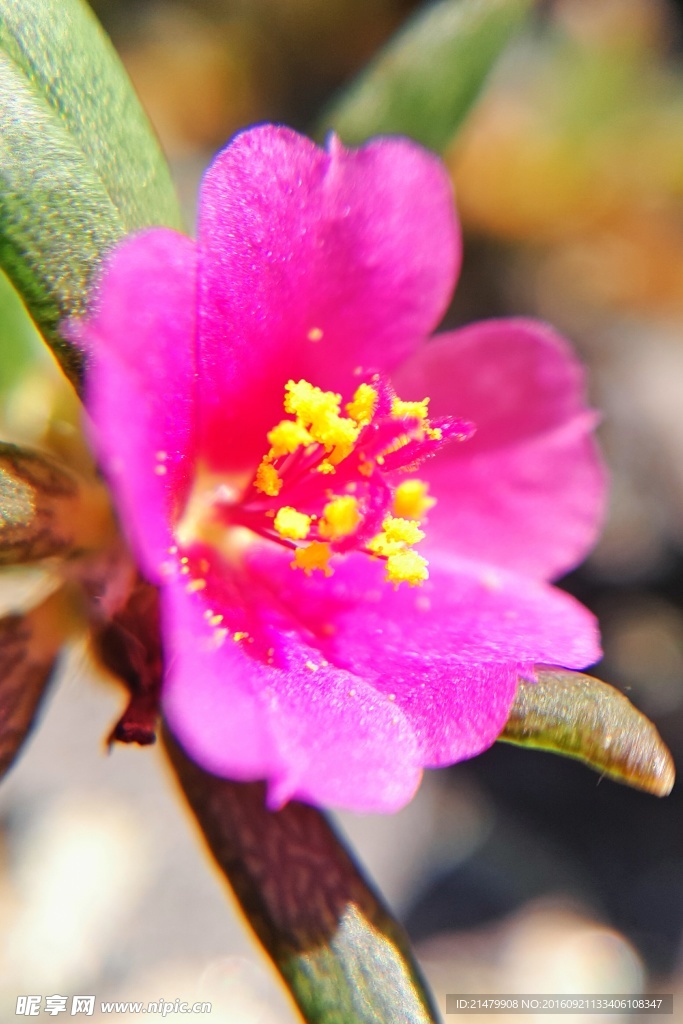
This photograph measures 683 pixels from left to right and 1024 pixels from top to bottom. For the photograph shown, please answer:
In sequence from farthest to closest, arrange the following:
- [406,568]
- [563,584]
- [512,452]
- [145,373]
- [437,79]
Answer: [563,584] → [437,79] → [512,452] → [406,568] → [145,373]

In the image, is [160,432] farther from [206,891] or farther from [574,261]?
[574,261]

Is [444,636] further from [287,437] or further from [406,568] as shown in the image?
[287,437]

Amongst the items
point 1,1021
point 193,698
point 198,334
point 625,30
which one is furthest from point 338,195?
point 625,30

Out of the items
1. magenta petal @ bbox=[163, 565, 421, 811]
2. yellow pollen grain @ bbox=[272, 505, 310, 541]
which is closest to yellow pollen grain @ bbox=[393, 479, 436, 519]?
yellow pollen grain @ bbox=[272, 505, 310, 541]

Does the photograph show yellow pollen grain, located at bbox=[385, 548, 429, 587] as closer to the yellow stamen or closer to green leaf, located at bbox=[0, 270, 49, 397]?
the yellow stamen

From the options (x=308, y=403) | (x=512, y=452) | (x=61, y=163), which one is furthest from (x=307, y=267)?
(x=512, y=452)
